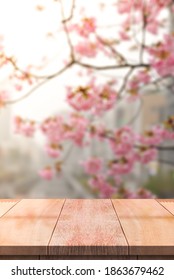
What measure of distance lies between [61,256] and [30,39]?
4227 mm

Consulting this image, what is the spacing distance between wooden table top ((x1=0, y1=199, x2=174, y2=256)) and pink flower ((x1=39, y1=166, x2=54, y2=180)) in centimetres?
202

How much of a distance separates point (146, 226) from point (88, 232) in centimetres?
17

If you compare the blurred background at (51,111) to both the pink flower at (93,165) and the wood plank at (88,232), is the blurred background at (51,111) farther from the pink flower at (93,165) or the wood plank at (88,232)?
the wood plank at (88,232)

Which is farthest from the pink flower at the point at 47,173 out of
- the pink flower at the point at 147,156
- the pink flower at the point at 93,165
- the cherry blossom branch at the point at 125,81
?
the cherry blossom branch at the point at 125,81

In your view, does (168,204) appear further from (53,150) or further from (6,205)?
(53,150)

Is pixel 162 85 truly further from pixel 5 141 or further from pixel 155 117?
pixel 5 141

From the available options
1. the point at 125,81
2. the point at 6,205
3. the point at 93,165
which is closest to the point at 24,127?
the point at 93,165

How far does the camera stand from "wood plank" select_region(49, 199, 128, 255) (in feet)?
3.77

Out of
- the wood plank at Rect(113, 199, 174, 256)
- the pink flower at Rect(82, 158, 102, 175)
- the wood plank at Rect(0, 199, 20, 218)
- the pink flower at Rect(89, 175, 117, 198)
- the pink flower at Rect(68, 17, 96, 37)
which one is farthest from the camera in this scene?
the pink flower at Rect(82, 158, 102, 175)

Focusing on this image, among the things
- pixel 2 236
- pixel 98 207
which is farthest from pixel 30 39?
pixel 2 236

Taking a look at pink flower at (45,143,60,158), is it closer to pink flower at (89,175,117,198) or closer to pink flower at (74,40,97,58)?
pink flower at (89,175,117,198)

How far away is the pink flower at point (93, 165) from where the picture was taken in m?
4.01

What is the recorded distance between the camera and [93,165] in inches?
158

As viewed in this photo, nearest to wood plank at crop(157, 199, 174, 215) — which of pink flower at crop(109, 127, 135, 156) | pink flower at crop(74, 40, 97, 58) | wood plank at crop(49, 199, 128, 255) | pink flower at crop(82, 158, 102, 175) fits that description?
wood plank at crop(49, 199, 128, 255)
